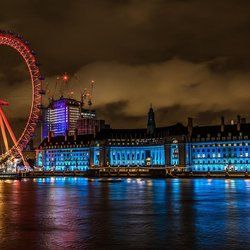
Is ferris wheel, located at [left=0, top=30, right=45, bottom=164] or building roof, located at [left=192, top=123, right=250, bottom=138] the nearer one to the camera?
ferris wheel, located at [left=0, top=30, right=45, bottom=164]

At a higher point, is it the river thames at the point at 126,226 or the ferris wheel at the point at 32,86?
the ferris wheel at the point at 32,86

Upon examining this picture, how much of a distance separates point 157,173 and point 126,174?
24.8 metres

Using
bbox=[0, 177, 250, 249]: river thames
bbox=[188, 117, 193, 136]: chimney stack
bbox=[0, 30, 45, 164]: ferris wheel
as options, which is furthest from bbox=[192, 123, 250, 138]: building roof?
bbox=[0, 177, 250, 249]: river thames

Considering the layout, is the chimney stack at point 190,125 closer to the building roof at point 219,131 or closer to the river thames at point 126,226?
the building roof at point 219,131

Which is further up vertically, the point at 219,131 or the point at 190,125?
the point at 190,125

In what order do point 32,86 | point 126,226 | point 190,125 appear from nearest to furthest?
1. point 126,226
2. point 32,86
3. point 190,125

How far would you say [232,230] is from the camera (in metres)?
29.2

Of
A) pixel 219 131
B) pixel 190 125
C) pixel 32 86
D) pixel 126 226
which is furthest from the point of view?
pixel 190 125

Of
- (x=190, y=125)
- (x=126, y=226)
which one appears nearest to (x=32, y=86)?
(x=126, y=226)

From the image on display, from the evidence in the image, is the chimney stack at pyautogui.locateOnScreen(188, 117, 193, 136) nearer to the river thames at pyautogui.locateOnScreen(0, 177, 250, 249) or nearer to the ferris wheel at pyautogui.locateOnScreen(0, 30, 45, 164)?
the ferris wheel at pyautogui.locateOnScreen(0, 30, 45, 164)

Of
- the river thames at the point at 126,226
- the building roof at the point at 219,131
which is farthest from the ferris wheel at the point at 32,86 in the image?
the building roof at the point at 219,131

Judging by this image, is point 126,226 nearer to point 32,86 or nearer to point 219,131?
point 32,86

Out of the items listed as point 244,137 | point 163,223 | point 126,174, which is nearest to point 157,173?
point 126,174

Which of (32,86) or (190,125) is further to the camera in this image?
Result: (190,125)
